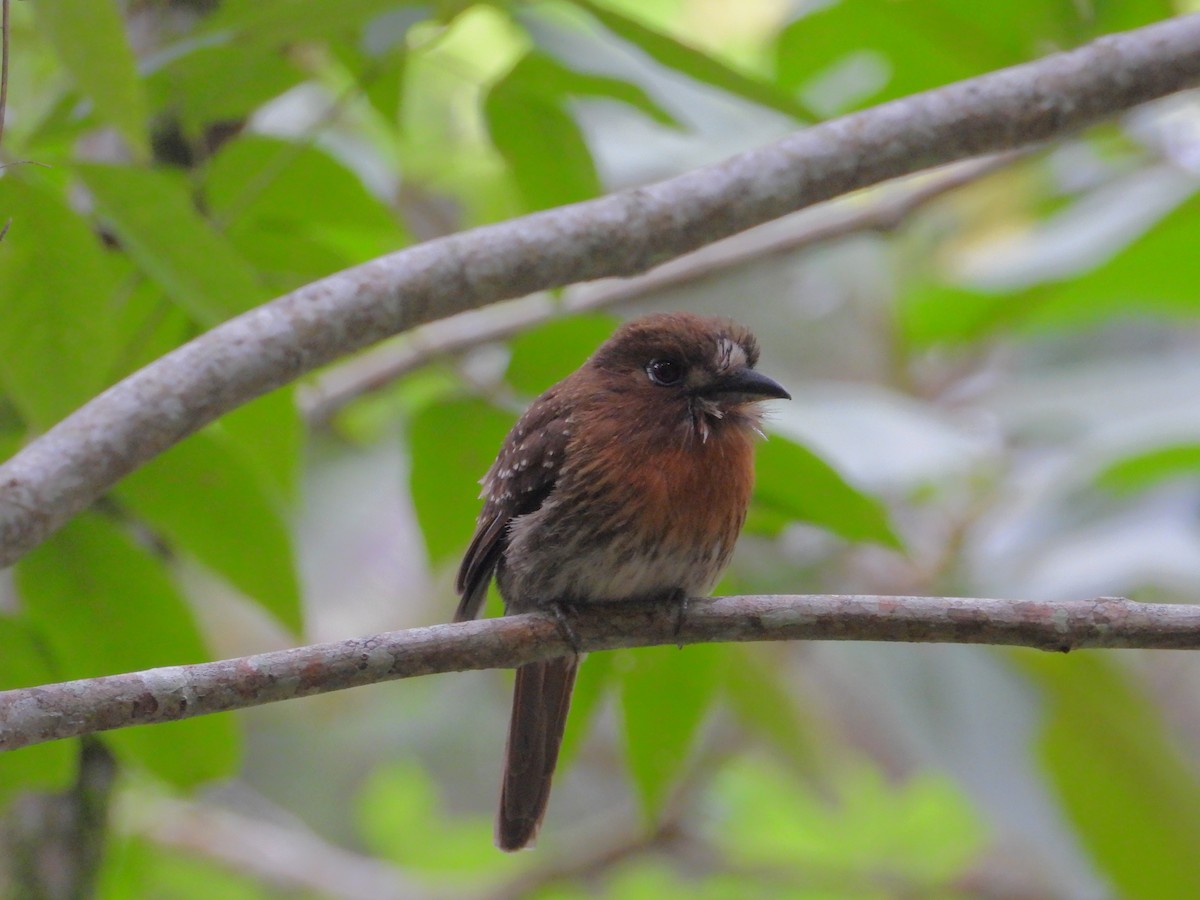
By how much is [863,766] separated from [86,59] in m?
4.18

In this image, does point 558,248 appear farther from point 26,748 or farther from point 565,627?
point 26,748

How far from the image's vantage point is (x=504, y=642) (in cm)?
193

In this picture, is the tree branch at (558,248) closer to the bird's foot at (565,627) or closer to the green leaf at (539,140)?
the green leaf at (539,140)

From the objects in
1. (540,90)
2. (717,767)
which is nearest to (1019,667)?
(717,767)

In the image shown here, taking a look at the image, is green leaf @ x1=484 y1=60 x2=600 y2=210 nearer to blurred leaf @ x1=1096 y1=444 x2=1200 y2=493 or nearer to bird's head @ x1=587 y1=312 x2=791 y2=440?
bird's head @ x1=587 y1=312 x2=791 y2=440

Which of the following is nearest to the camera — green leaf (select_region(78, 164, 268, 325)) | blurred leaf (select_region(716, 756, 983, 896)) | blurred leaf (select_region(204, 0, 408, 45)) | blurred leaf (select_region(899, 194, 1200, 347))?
green leaf (select_region(78, 164, 268, 325))

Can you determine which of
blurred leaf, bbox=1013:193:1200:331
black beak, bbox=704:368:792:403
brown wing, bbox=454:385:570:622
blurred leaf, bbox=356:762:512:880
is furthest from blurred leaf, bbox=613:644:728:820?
blurred leaf, bbox=356:762:512:880

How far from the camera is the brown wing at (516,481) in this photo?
259 cm

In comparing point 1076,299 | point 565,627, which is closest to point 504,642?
point 565,627

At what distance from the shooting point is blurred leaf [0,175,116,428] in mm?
1923

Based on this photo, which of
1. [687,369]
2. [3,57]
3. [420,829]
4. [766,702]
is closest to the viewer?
[3,57]

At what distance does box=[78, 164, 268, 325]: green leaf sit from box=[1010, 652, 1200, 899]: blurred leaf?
2.41 metres

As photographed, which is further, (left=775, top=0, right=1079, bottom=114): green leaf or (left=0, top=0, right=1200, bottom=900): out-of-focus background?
(left=775, top=0, right=1079, bottom=114): green leaf

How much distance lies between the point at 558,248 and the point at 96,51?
27.5 inches
